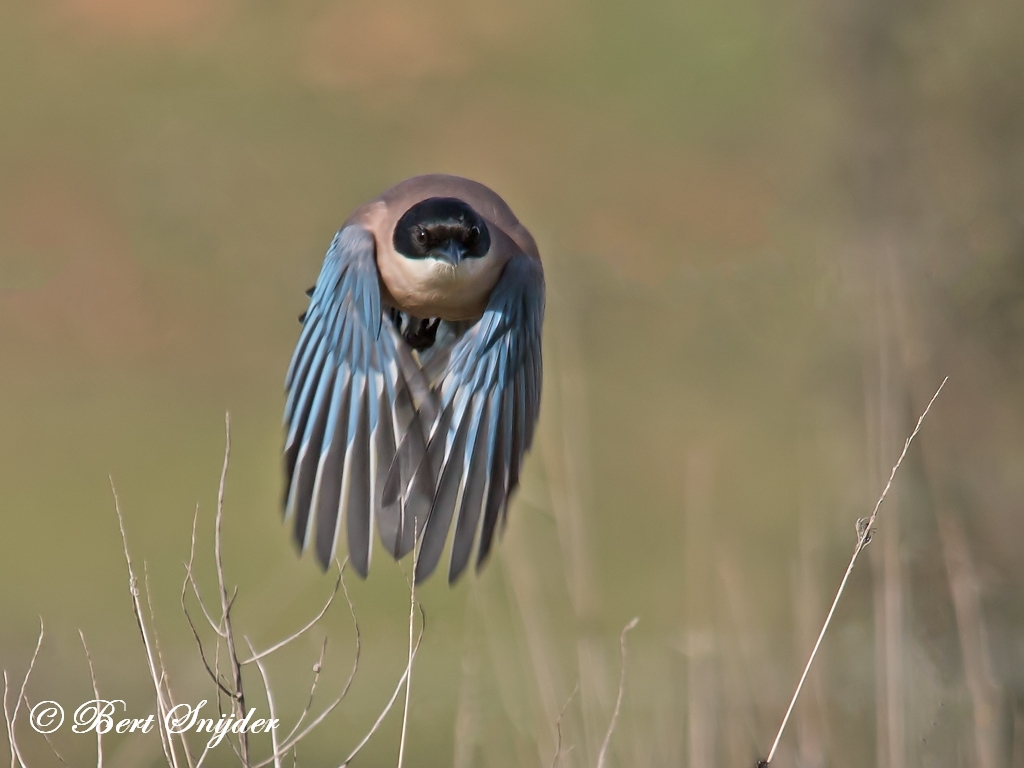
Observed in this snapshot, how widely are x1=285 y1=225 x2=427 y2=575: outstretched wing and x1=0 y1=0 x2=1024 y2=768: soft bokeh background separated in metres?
0.23

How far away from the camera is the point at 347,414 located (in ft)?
6.25

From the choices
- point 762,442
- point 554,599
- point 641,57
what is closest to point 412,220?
point 554,599

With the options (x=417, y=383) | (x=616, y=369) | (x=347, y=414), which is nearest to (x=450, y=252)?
(x=417, y=383)

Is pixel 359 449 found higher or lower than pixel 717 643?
higher

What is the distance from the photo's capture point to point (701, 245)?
5.93 metres

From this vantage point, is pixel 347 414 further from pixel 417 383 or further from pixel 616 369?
pixel 616 369

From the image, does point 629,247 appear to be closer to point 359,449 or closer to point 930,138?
point 930,138

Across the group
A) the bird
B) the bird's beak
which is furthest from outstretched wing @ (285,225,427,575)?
the bird's beak

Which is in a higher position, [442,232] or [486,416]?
[442,232]

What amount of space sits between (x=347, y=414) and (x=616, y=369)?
4.08 m

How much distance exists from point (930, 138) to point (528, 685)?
97.3 inches

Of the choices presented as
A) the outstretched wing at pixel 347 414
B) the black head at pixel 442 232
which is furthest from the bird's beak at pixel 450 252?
the outstretched wing at pixel 347 414

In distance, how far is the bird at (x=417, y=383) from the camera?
1788 mm

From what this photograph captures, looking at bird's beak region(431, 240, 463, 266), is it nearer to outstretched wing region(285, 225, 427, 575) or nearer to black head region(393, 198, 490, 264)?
black head region(393, 198, 490, 264)
